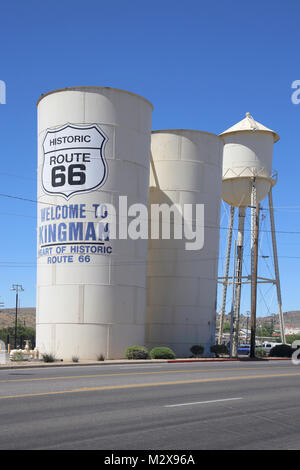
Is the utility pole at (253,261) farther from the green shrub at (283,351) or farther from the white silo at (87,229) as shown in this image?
the white silo at (87,229)

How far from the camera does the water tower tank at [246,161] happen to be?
49.7 meters

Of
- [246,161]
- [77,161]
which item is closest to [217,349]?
[246,161]

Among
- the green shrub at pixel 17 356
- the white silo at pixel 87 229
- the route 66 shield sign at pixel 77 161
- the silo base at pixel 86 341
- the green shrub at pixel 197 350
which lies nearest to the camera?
the green shrub at pixel 17 356

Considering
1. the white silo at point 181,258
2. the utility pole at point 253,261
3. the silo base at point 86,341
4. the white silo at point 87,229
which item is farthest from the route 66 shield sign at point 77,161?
the utility pole at point 253,261

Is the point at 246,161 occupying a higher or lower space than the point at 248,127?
lower

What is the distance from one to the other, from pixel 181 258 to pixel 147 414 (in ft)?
105

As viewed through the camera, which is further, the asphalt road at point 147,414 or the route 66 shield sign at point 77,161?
the route 66 shield sign at point 77,161

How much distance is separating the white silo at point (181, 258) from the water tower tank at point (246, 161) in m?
5.81

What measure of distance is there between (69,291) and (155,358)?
654 centimetres

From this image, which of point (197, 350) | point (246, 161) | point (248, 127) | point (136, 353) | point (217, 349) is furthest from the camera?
point (248, 127)

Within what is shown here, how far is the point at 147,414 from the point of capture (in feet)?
37.2

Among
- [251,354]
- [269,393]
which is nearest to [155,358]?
[251,354]

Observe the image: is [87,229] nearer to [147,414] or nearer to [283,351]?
[283,351]

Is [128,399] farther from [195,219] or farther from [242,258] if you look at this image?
[242,258]
